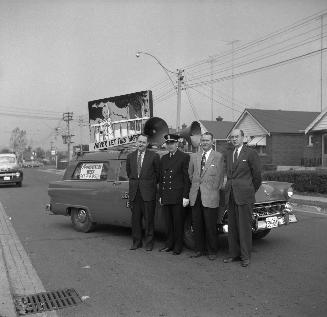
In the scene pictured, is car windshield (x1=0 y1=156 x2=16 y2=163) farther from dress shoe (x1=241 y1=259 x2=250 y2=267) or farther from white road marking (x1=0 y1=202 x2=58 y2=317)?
dress shoe (x1=241 y1=259 x2=250 y2=267)

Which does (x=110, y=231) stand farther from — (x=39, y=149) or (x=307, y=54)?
(x=39, y=149)

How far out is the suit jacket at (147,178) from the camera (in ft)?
23.9

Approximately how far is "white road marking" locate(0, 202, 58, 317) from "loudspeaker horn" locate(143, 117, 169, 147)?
296 centimetres

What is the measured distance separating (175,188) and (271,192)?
1.55m

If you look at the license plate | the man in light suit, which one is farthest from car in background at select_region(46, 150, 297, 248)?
the man in light suit

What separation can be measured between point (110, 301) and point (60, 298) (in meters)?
0.60

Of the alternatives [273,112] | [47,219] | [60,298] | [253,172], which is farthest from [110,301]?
[273,112]

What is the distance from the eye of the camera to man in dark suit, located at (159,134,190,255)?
22.7 feet

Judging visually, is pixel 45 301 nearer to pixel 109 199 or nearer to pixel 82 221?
pixel 109 199

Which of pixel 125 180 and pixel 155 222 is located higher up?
pixel 125 180

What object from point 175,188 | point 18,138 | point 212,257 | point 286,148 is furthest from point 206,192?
point 18,138

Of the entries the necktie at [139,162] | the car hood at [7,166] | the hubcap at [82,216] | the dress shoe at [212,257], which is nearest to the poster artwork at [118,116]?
the hubcap at [82,216]

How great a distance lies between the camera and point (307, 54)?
21.0m

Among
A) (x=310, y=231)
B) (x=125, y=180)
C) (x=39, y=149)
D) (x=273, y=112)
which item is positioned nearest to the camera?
(x=125, y=180)
